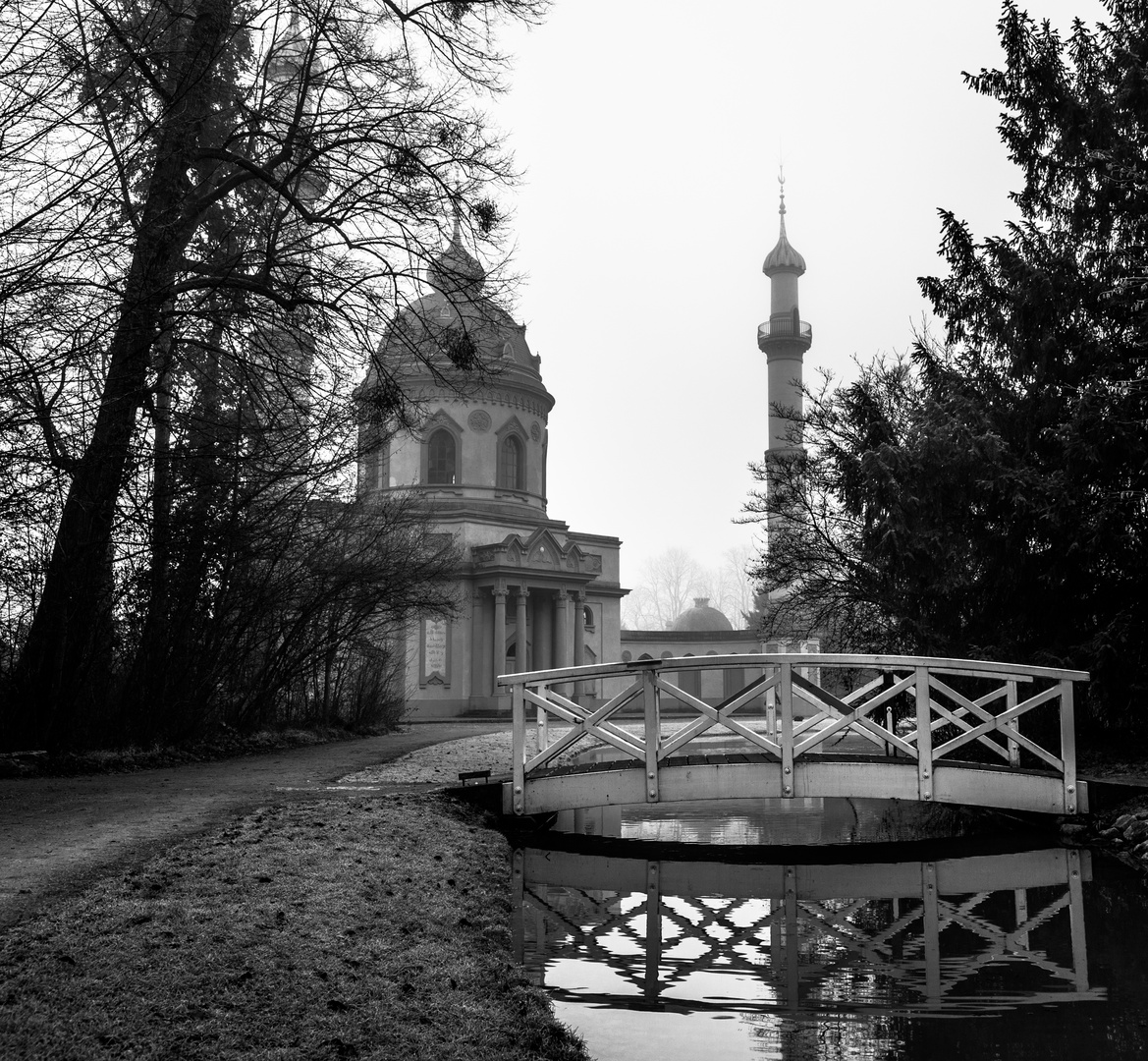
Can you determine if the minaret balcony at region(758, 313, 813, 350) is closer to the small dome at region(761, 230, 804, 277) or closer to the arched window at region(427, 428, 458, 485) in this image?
the small dome at region(761, 230, 804, 277)

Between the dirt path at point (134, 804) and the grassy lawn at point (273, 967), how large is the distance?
14.7 inches

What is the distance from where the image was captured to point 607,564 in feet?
185

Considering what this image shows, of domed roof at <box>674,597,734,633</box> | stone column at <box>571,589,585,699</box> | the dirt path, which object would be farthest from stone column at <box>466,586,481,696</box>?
the dirt path

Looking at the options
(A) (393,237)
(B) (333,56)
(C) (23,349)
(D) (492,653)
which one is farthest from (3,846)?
(D) (492,653)

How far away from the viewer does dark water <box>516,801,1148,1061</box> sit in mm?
5906

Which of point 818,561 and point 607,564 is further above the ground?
point 607,564

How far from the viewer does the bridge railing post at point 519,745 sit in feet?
39.7

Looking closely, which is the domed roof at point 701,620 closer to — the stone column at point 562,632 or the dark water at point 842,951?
the stone column at point 562,632

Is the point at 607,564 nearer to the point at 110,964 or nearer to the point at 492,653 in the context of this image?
the point at 492,653

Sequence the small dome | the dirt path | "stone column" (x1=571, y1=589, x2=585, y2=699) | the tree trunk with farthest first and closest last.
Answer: the small dome, "stone column" (x1=571, y1=589, x2=585, y2=699), the tree trunk, the dirt path

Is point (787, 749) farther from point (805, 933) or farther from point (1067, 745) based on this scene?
point (805, 933)

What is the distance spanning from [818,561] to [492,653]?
92.9 feet

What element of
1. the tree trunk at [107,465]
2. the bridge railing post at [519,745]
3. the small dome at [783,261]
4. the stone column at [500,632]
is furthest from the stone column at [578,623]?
the bridge railing post at [519,745]

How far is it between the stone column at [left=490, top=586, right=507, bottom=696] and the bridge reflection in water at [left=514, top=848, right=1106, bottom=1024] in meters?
37.0
